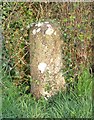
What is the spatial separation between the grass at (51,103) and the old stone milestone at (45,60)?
4.5 inches

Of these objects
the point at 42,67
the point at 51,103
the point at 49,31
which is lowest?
the point at 51,103

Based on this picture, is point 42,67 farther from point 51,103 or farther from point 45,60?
point 51,103

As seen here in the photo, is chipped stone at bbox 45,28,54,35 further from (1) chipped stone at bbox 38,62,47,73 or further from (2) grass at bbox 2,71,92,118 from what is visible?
(2) grass at bbox 2,71,92,118

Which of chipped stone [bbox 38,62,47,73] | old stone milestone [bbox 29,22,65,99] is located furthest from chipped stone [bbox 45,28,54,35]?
chipped stone [bbox 38,62,47,73]

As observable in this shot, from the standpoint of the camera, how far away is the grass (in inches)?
135

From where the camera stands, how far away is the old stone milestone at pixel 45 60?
387 centimetres

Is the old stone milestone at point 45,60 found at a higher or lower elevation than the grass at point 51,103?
higher

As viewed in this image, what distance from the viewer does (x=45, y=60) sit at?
3889mm

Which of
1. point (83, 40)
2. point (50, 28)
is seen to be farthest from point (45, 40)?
point (83, 40)

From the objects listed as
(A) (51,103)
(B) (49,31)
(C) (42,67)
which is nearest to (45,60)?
(C) (42,67)

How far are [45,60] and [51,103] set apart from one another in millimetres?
471

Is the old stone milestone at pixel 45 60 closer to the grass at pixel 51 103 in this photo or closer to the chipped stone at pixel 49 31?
the chipped stone at pixel 49 31

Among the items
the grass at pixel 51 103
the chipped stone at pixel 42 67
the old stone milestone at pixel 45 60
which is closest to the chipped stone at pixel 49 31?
the old stone milestone at pixel 45 60

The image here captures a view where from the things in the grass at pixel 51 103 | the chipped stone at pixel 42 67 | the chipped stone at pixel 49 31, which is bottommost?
the grass at pixel 51 103
